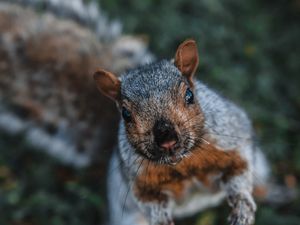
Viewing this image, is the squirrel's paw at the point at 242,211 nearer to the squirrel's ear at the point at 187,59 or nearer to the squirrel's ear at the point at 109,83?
the squirrel's ear at the point at 187,59

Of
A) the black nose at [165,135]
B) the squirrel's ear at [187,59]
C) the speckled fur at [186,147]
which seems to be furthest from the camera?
the squirrel's ear at [187,59]

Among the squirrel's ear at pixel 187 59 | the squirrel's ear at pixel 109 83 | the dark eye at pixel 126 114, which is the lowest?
the dark eye at pixel 126 114

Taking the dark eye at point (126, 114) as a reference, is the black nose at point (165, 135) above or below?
below

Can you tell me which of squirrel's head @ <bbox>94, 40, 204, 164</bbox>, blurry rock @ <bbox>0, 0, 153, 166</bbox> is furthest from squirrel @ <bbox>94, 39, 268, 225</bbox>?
blurry rock @ <bbox>0, 0, 153, 166</bbox>

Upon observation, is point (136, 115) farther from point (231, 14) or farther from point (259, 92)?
point (231, 14)

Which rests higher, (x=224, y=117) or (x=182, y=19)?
(x=182, y=19)

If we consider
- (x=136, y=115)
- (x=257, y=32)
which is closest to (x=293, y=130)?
(x=257, y=32)

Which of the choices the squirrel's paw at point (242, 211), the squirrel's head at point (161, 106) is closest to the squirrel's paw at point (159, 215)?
the squirrel's paw at point (242, 211)

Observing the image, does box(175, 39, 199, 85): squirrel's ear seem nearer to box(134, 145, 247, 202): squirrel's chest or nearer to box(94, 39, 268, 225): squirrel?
box(94, 39, 268, 225): squirrel
